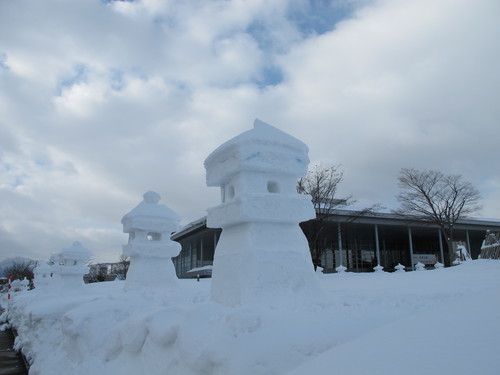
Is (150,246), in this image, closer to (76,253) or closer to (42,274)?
(76,253)

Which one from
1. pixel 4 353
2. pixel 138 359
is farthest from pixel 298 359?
pixel 4 353

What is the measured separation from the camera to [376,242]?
29.7m

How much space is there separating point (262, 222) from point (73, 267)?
8118mm

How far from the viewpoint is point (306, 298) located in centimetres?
393

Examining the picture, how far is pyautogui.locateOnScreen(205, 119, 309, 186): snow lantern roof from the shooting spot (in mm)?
4203

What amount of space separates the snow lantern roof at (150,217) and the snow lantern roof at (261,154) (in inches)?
131

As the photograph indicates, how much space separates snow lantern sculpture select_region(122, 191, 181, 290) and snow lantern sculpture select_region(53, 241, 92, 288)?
11.0ft

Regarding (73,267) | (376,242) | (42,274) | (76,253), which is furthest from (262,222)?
(376,242)

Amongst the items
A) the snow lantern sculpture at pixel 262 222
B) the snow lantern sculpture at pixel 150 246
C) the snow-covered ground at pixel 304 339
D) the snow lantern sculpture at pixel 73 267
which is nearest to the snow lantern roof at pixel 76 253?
the snow lantern sculpture at pixel 73 267

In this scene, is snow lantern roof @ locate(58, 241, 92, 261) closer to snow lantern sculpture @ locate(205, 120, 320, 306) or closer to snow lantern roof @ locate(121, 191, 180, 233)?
snow lantern roof @ locate(121, 191, 180, 233)

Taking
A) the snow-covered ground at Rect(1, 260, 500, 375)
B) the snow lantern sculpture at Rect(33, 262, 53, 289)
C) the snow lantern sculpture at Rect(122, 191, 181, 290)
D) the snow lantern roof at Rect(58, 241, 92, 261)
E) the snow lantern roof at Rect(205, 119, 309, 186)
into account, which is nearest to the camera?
the snow-covered ground at Rect(1, 260, 500, 375)

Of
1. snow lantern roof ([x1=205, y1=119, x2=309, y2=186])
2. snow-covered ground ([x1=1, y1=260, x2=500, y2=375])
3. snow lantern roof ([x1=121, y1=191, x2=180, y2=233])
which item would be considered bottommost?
snow-covered ground ([x1=1, y1=260, x2=500, y2=375])

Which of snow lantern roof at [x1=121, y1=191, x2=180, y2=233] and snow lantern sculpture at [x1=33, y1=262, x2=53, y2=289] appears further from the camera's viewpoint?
snow lantern sculpture at [x1=33, y1=262, x2=53, y2=289]

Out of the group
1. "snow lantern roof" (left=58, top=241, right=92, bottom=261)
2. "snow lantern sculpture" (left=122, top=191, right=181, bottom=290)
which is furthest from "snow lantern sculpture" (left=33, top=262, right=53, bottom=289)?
"snow lantern sculpture" (left=122, top=191, right=181, bottom=290)
